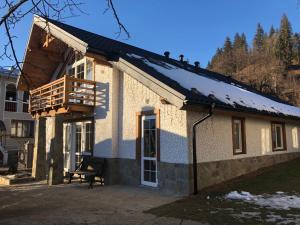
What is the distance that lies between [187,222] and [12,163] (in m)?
11.7

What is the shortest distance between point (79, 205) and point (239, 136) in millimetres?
6739

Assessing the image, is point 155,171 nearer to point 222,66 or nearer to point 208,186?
point 208,186

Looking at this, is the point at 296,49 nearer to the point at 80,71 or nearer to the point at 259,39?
the point at 259,39

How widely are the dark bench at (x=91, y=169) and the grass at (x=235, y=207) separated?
399 cm

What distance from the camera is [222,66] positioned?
220 ft

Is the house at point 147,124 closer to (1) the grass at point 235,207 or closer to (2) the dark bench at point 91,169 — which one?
(2) the dark bench at point 91,169

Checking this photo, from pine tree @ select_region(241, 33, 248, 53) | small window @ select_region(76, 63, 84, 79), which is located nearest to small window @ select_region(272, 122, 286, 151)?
small window @ select_region(76, 63, 84, 79)

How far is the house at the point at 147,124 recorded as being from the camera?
9.38 meters

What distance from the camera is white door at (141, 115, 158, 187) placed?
10.3 metres

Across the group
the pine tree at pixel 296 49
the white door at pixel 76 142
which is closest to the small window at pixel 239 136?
the white door at pixel 76 142

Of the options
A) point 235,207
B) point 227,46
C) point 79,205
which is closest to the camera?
point 235,207

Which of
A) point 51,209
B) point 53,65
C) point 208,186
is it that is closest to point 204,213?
point 208,186

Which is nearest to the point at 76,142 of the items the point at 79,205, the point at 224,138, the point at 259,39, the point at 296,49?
the point at 79,205

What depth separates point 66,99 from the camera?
11672mm
